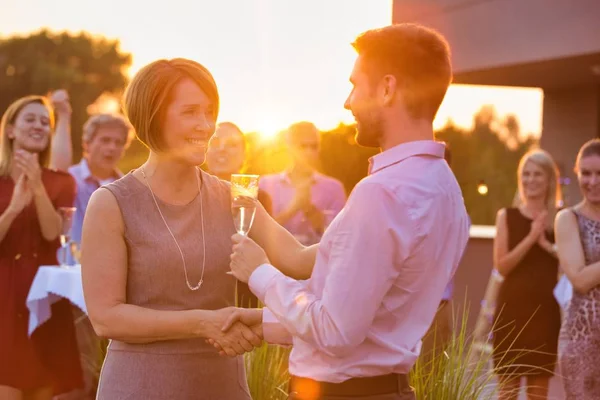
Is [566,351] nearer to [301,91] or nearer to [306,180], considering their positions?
[306,180]

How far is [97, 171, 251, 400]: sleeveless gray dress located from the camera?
2.81 m

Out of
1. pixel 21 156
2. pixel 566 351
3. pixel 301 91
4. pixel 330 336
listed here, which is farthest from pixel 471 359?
pixel 301 91

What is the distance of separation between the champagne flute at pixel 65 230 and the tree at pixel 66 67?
121ft

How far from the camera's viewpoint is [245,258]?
258 cm

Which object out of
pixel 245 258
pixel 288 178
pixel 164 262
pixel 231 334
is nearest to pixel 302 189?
pixel 288 178

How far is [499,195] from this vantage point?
3022 cm

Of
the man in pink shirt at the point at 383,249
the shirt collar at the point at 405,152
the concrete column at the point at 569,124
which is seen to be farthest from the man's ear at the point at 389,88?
the concrete column at the point at 569,124

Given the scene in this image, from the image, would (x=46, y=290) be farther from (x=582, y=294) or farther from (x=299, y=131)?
(x=582, y=294)

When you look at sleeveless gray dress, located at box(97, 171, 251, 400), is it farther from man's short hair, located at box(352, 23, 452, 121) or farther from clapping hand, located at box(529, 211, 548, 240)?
clapping hand, located at box(529, 211, 548, 240)

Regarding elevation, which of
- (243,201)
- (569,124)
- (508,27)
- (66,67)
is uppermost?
(66,67)

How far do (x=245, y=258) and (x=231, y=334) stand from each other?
272 millimetres

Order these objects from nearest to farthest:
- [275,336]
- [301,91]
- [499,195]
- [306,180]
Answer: [275,336]
[306,180]
[301,91]
[499,195]

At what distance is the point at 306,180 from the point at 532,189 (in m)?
1.92

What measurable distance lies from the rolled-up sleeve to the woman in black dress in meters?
3.97
